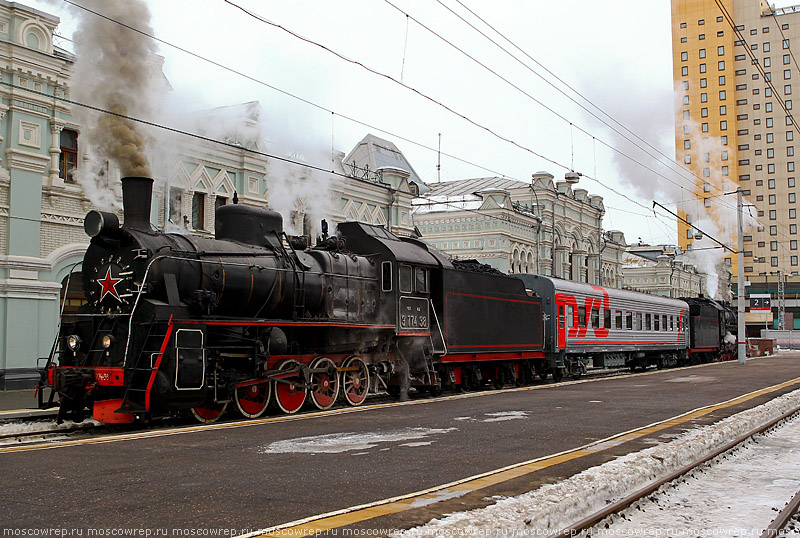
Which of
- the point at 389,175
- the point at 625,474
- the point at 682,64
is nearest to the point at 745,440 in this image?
the point at 625,474

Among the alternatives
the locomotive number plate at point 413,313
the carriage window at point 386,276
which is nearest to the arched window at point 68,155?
the carriage window at point 386,276


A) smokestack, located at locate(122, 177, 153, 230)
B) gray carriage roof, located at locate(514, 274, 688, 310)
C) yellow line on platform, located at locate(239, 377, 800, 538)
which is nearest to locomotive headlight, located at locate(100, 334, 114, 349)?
smokestack, located at locate(122, 177, 153, 230)

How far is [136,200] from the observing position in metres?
11.8

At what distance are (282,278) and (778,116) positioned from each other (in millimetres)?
98853

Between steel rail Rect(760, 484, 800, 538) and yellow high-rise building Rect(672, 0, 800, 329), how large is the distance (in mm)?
89038

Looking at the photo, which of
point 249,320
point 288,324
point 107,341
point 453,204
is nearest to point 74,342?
point 107,341

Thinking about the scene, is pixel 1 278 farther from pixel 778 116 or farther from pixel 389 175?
pixel 778 116

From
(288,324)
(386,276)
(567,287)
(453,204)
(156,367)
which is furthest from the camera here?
(453,204)

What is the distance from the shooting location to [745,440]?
10.3 metres

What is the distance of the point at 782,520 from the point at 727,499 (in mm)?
990

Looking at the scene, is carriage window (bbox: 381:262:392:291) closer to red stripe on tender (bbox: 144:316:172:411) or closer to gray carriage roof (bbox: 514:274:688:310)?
red stripe on tender (bbox: 144:316:172:411)

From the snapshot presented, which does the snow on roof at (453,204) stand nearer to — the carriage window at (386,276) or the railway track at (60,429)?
the carriage window at (386,276)

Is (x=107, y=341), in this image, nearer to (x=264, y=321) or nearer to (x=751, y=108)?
(x=264, y=321)

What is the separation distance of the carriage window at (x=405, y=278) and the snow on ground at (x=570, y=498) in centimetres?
767
